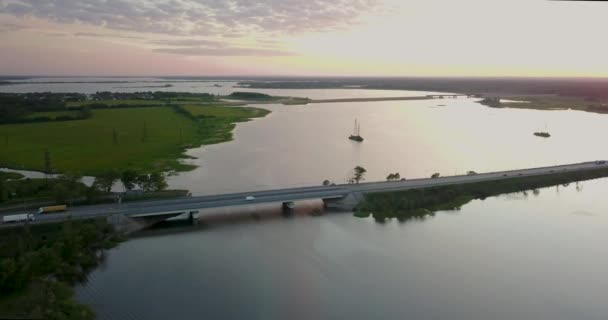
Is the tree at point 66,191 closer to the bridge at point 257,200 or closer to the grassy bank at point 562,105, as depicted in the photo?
the bridge at point 257,200

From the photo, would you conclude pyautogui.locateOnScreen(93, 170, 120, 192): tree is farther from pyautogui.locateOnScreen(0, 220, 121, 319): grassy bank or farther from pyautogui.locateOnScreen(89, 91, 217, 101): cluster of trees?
pyautogui.locateOnScreen(89, 91, 217, 101): cluster of trees

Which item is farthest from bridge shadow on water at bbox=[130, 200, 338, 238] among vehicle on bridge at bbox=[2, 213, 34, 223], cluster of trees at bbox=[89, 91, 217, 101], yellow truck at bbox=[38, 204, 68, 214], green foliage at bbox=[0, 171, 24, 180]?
cluster of trees at bbox=[89, 91, 217, 101]

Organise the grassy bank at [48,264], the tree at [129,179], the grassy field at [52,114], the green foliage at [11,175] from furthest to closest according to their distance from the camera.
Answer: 1. the grassy field at [52,114]
2. the green foliage at [11,175]
3. the tree at [129,179]
4. the grassy bank at [48,264]

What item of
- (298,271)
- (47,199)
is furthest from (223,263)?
(47,199)

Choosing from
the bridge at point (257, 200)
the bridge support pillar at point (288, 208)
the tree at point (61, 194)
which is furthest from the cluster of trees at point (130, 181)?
the bridge support pillar at point (288, 208)

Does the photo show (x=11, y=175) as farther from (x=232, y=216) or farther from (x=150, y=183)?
(x=232, y=216)

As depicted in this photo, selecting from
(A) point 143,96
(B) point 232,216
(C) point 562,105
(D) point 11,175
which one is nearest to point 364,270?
(B) point 232,216
